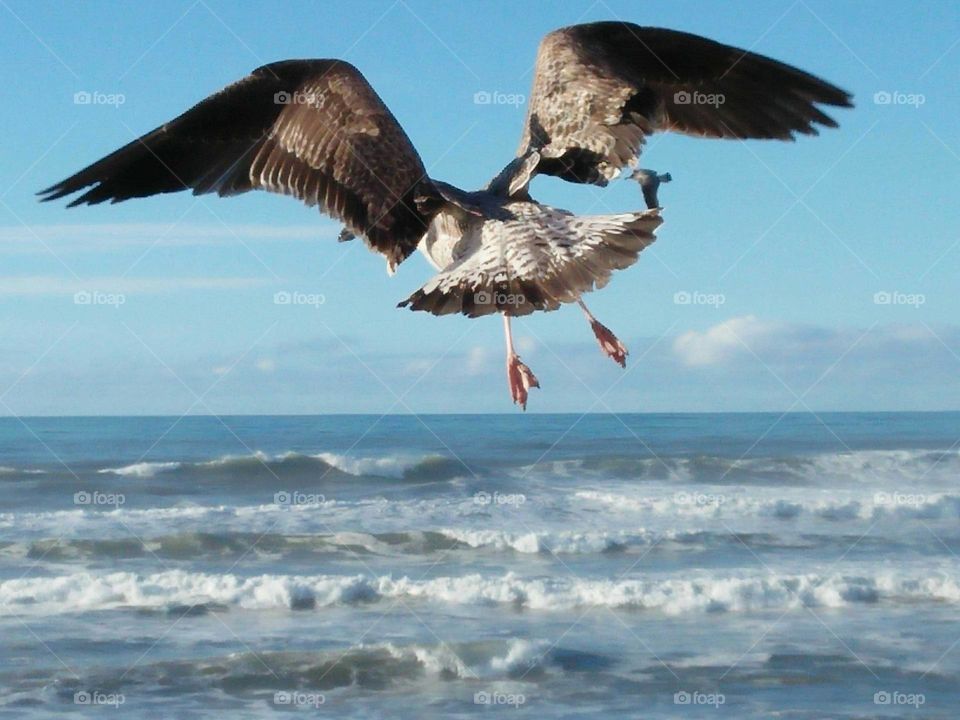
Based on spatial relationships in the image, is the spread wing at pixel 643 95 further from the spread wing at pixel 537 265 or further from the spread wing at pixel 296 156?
the spread wing at pixel 537 265

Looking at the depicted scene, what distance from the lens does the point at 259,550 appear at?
19766 mm

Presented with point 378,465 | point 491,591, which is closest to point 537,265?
point 491,591

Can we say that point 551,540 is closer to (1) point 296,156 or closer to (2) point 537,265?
(1) point 296,156

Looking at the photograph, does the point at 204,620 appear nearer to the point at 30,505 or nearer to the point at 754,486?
the point at 30,505

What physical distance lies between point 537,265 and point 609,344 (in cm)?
51

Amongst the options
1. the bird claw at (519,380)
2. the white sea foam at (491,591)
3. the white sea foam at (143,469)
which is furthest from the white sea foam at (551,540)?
the bird claw at (519,380)

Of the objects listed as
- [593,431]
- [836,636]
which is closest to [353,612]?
[836,636]

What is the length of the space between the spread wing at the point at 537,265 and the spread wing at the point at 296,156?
0.67 meters

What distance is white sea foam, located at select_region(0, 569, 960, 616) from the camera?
54.0ft

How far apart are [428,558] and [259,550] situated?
261 cm

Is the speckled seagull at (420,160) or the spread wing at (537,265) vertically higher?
the speckled seagull at (420,160)

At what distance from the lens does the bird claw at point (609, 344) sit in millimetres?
5108

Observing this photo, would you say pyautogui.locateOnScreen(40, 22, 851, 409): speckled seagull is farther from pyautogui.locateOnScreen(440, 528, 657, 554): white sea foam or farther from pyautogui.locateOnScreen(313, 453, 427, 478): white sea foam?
pyautogui.locateOnScreen(313, 453, 427, 478): white sea foam

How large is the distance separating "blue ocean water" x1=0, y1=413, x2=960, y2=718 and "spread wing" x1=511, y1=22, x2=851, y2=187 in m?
7.16
